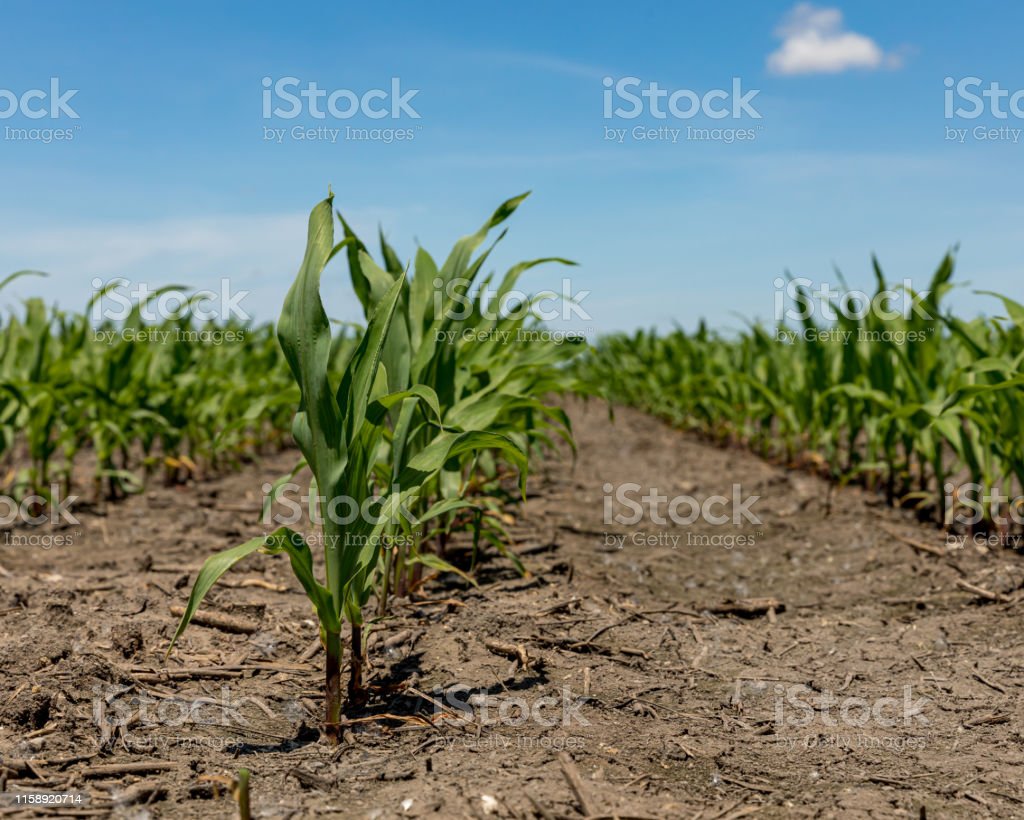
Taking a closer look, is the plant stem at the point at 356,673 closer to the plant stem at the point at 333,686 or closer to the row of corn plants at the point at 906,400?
the plant stem at the point at 333,686

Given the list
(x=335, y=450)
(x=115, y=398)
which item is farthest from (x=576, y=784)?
(x=115, y=398)

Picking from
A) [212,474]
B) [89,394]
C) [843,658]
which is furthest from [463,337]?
[212,474]

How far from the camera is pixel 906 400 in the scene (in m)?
3.83

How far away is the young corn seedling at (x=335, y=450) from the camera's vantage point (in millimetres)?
1532

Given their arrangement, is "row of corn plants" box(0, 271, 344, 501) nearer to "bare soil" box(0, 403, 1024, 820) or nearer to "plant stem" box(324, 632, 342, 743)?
"bare soil" box(0, 403, 1024, 820)

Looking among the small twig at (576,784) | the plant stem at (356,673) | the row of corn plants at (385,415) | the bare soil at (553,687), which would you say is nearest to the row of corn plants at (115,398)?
the bare soil at (553,687)

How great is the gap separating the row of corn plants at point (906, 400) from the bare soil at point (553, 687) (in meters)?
0.33

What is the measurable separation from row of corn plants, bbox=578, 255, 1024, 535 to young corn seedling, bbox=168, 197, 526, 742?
147 cm

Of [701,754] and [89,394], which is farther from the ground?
[89,394]

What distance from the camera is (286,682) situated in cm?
200

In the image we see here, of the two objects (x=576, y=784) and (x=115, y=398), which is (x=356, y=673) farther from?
(x=115, y=398)

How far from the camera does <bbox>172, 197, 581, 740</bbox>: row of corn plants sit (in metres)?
1.55

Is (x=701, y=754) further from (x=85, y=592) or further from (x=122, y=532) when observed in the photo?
(x=122, y=532)

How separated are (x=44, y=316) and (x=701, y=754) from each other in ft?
12.2
